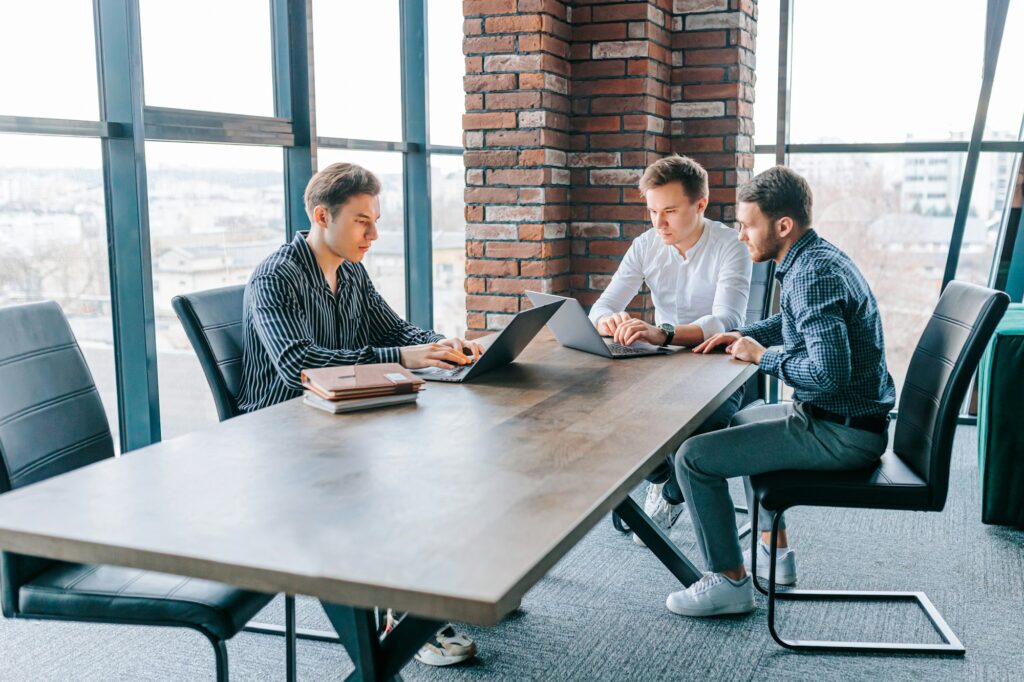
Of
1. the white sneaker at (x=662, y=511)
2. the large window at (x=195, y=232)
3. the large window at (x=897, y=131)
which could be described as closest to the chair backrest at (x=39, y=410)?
the large window at (x=195, y=232)

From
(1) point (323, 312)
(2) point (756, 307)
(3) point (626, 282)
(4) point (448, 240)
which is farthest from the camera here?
(4) point (448, 240)

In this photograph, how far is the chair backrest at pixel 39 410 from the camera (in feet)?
5.99

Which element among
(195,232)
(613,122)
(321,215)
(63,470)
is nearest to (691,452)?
(321,215)

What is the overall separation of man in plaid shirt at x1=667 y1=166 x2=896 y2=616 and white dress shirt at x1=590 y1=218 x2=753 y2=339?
59 cm

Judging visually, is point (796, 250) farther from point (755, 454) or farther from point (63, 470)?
point (63, 470)

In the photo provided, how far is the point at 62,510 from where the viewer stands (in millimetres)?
1433

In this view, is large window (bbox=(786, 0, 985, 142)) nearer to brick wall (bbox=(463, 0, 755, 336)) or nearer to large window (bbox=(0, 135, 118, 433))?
brick wall (bbox=(463, 0, 755, 336))

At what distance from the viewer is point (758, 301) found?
3.37 metres

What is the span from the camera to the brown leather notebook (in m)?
2.05

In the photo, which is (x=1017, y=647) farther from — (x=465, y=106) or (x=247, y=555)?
(x=465, y=106)

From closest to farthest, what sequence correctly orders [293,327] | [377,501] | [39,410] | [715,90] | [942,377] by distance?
[377,501]
[39,410]
[942,377]
[293,327]
[715,90]

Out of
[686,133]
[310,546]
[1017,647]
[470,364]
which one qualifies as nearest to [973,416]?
[686,133]

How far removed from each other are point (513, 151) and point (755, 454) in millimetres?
2091

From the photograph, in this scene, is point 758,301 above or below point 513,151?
below
